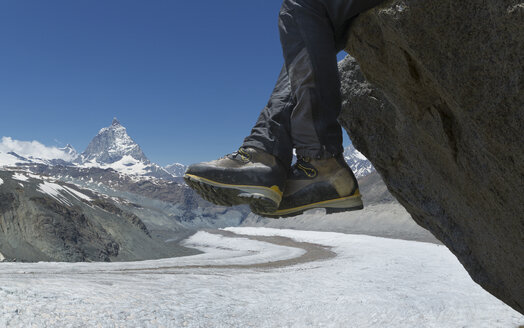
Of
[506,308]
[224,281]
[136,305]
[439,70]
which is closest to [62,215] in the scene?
[224,281]

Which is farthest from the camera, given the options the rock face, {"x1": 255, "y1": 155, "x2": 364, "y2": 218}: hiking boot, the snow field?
the snow field

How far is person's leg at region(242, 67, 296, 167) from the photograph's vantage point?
203cm

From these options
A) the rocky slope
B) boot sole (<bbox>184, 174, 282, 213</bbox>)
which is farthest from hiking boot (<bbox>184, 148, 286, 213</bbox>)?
the rocky slope

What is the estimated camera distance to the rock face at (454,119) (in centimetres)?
145

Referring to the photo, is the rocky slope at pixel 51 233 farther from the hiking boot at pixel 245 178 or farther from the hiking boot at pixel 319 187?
the hiking boot at pixel 319 187

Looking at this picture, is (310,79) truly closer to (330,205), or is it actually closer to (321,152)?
(321,152)

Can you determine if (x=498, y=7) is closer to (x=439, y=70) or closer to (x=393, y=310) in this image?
(x=439, y=70)

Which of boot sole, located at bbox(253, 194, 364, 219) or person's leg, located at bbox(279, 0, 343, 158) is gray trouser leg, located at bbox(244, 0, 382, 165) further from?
boot sole, located at bbox(253, 194, 364, 219)

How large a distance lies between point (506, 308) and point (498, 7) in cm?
643

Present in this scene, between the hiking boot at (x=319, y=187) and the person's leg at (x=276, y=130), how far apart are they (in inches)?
4.7

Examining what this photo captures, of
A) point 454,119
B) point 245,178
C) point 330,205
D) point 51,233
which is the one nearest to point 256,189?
point 245,178

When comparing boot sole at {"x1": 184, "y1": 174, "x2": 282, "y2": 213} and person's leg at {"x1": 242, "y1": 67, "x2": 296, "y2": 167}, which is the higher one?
person's leg at {"x1": 242, "y1": 67, "x2": 296, "y2": 167}

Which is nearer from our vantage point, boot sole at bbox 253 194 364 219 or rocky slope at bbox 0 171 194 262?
boot sole at bbox 253 194 364 219

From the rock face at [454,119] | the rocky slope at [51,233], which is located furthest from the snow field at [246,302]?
the rocky slope at [51,233]
